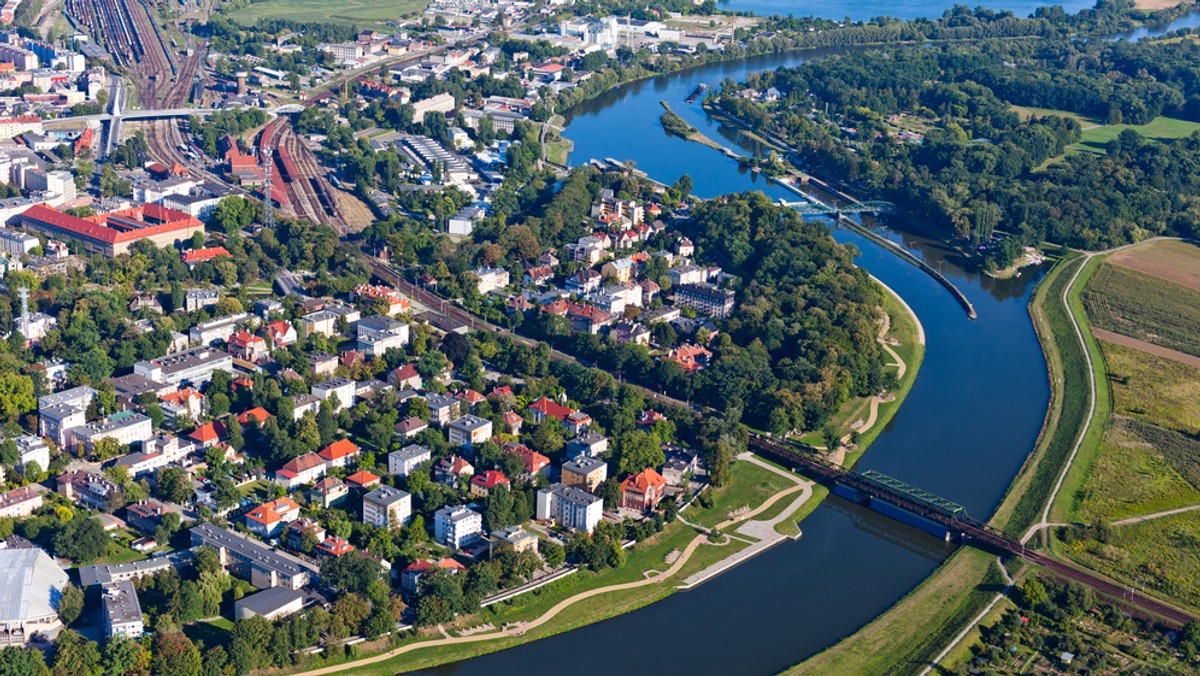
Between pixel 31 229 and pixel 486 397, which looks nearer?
pixel 486 397

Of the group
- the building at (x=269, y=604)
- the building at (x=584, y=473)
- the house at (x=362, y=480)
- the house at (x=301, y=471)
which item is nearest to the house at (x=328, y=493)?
the house at (x=362, y=480)

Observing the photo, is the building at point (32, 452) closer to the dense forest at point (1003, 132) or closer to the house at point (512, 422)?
the house at point (512, 422)

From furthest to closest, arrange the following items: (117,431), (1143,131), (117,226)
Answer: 1. (1143,131)
2. (117,226)
3. (117,431)

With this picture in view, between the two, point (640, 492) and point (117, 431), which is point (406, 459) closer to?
point (640, 492)

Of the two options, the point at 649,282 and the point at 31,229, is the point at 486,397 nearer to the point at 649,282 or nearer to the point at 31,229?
the point at 649,282

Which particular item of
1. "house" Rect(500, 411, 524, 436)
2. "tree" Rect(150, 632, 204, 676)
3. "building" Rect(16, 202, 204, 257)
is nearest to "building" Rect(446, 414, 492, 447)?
"house" Rect(500, 411, 524, 436)

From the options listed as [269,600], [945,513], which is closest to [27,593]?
[269,600]

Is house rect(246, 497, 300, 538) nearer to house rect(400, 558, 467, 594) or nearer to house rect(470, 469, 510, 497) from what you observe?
house rect(400, 558, 467, 594)

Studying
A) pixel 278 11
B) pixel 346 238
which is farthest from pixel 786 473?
pixel 278 11
